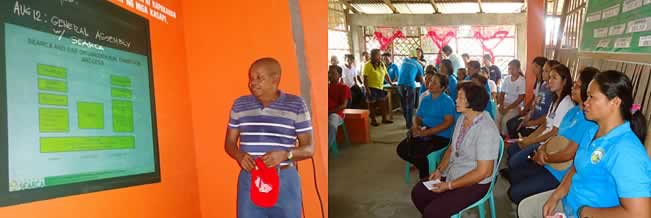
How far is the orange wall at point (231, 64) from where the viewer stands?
2.52m

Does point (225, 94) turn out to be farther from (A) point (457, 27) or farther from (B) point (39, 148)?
(A) point (457, 27)

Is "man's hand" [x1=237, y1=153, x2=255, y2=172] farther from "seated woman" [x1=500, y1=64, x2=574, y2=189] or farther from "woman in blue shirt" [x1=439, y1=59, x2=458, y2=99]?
"woman in blue shirt" [x1=439, y1=59, x2=458, y2=99]

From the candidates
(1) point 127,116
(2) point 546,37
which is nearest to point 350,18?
(2) point 546,37

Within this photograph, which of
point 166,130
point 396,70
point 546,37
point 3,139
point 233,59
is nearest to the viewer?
point 3,139

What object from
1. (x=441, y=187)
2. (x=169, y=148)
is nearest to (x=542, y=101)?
(x=441, y=187)

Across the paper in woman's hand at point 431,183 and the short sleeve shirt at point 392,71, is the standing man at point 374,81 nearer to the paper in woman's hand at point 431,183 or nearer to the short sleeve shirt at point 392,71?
the short sleeve shirt at point 392,71

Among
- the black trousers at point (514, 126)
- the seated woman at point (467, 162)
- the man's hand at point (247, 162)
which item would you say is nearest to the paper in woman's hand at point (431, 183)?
the seated woman at point (467, 162)

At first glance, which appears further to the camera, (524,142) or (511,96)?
(511,96)

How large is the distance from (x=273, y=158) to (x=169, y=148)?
71cm

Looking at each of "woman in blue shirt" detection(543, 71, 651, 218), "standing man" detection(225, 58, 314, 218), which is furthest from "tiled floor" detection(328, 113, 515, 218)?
"woman in blue shirt" detection(543, 71, 651, 218)

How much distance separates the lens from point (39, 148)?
1508 mm

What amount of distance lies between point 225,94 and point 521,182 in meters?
2.00

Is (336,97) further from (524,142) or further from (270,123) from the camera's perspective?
(270,123)

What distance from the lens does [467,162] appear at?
2.63m
